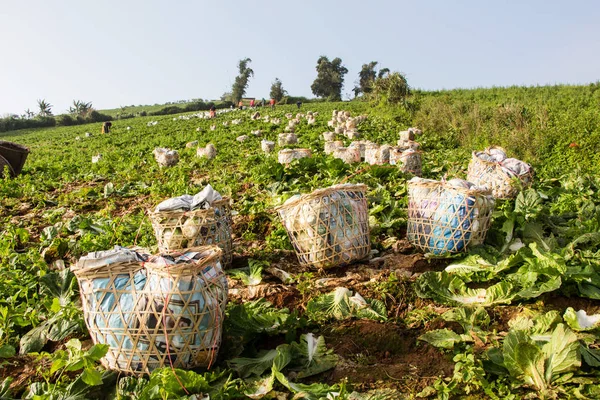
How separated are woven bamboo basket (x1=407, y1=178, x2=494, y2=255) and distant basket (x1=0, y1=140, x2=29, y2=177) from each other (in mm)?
9826

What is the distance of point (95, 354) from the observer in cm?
239

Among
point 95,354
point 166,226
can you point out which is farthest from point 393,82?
point 95,354

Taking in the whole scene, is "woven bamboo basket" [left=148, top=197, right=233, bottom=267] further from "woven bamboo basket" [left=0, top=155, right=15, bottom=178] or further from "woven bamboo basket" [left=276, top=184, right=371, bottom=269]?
"woven bamboo basket" [left=0, top=155, right=15, bottom=178]

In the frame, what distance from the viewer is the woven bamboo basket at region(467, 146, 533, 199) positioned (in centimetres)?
560

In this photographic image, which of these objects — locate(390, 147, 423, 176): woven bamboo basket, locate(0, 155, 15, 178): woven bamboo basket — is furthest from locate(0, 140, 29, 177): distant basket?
locate(390, 147, 423, 176): woven bamboo basket

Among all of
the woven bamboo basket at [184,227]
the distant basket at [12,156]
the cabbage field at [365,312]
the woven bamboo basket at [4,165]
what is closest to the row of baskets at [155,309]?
the cabbage field at [365,312]

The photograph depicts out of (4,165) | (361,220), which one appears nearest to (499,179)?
(361,220)

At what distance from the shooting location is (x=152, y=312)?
97.4 inches

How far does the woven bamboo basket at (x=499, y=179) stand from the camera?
5.60 metres

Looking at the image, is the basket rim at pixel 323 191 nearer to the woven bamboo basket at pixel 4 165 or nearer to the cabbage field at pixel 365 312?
the cabbage field at pixel 365 312

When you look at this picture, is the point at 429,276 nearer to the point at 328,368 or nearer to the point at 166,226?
the point at 328,368

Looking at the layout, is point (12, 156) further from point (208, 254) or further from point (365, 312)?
point (365, 312)

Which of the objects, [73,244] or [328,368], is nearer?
[328,368]

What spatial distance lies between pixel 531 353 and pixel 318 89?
218 ft
